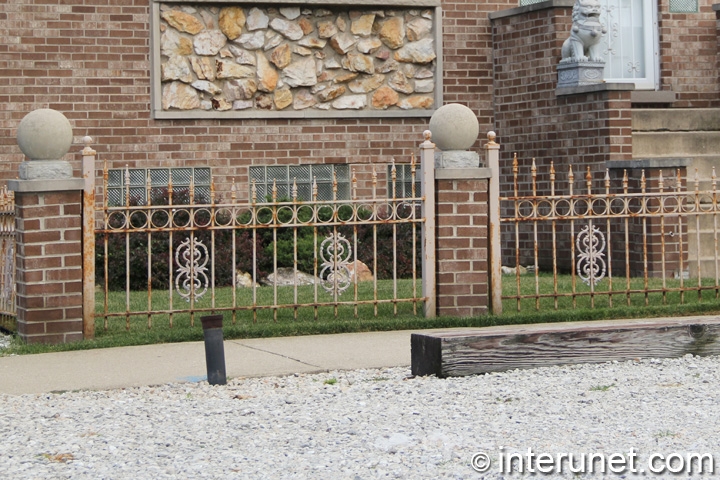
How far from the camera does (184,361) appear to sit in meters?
8.44

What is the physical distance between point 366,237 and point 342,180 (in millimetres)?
1271

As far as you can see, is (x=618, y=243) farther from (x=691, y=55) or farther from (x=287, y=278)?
(x=691, y=55)

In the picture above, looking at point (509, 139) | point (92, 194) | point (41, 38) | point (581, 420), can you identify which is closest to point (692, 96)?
point (509, 139)

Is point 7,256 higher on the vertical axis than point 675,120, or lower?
lower

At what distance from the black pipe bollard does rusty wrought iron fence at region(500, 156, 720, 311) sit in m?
3.26

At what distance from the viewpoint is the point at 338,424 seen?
6.34 m

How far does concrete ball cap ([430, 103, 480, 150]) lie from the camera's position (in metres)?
10.0

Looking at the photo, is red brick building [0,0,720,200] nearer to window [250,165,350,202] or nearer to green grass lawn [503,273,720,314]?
window [250,165,350,202]

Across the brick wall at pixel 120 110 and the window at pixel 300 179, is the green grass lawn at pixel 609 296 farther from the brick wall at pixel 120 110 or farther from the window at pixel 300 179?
the brick wall at pixel 120 110

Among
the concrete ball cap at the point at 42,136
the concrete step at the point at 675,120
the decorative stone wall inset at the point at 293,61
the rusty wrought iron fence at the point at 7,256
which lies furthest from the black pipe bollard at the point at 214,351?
the concrete step at the point at 675,120

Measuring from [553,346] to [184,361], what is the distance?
253cm

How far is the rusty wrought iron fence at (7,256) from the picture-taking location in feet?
32.1

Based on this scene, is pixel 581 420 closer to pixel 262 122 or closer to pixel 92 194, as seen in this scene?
pixel 92 194

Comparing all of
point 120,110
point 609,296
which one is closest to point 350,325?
point 609,296
